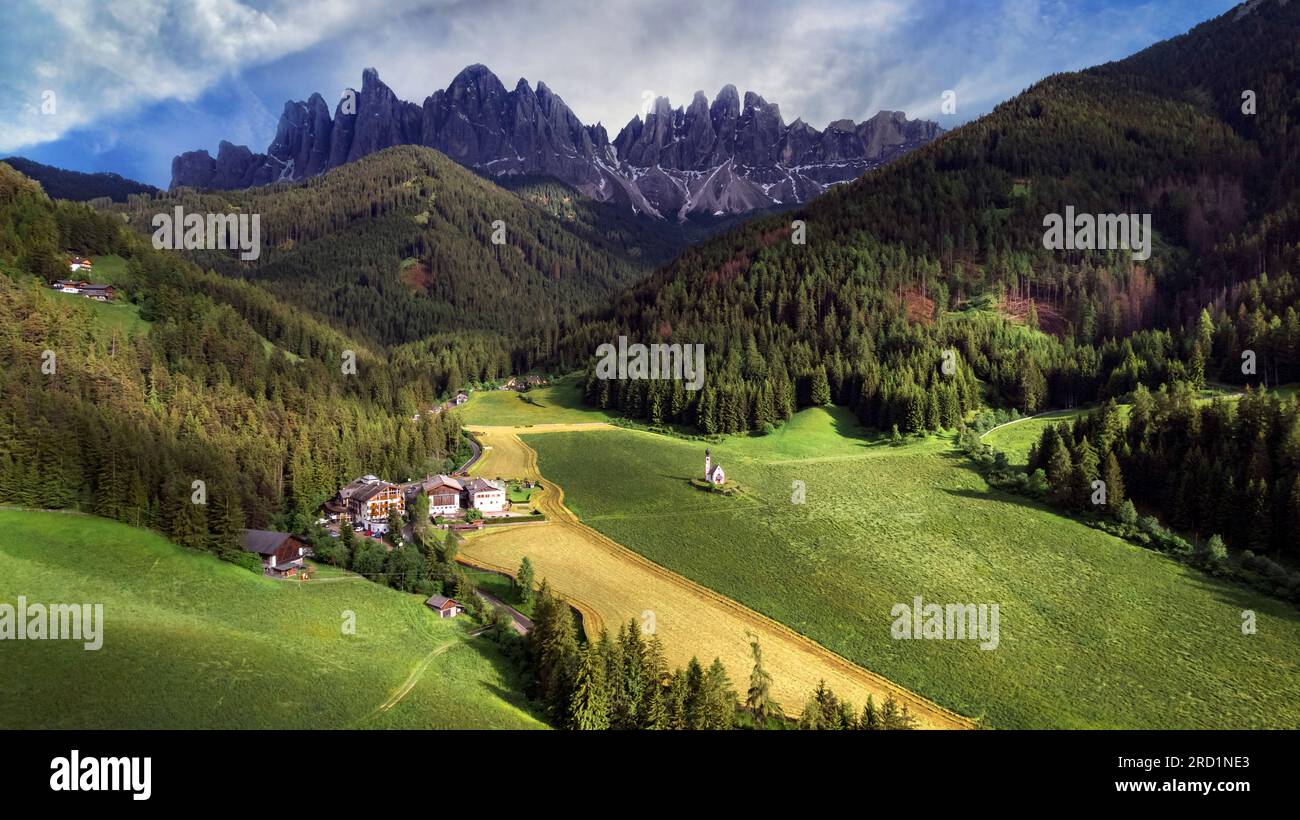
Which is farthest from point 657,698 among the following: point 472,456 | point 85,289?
point 85,289

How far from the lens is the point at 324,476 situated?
240 feet

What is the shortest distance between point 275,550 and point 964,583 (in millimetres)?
57098

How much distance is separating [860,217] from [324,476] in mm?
120103

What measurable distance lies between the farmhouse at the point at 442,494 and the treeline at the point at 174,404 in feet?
30.3

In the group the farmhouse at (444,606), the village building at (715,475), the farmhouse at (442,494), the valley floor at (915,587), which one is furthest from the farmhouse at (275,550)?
the village building at (715,475)

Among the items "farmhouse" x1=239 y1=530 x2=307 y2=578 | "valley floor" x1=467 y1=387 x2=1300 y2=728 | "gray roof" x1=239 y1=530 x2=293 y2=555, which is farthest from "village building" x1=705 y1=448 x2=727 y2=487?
"gray roof" x1=239 y1=530 x2=293 y2=555

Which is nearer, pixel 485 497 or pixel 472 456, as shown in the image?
pixel 485 497

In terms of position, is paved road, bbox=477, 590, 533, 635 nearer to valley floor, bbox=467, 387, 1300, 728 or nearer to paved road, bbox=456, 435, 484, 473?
valley floor, bbox=467, 387, 1300, 728

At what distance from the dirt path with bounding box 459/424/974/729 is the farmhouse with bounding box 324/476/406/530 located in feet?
36.1

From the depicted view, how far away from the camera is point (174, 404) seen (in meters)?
81.2

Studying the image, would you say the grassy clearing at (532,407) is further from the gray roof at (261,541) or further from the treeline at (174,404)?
the gray roof at (261,541)

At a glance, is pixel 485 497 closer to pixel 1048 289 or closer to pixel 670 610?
pixel 670 610
